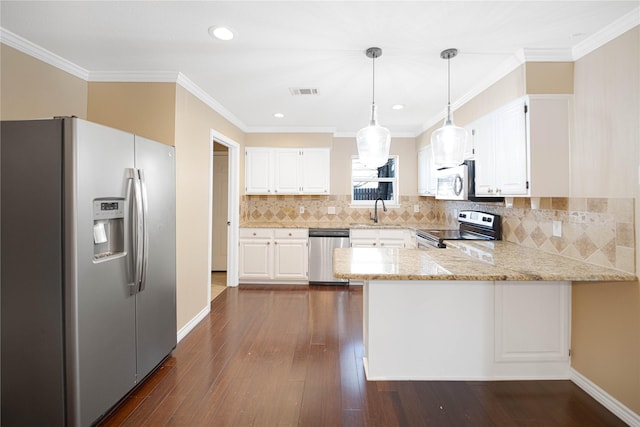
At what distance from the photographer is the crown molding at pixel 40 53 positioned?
2172 millimetres

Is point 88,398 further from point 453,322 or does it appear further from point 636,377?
point 636,377

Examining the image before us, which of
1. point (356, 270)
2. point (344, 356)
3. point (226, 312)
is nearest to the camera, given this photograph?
point (356, 270)

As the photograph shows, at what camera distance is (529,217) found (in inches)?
113

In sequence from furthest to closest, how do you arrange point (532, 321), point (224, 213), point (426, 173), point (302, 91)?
1. point (224, 213)
2. point (426, 173)
3. point (302, 91)
4. point (532, 321)

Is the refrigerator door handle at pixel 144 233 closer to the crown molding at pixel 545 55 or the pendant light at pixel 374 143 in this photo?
the pendant light at pixel 374 143

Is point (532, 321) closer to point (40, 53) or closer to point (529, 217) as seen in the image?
point (529, 217)

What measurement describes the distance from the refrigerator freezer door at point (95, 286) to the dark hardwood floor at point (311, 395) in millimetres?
273

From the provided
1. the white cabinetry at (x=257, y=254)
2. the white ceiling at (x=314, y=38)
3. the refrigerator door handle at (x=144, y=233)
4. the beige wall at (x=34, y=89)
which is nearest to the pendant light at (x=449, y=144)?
the white ceiling at (x=314, y=38)

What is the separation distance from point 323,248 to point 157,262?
270 centimetres

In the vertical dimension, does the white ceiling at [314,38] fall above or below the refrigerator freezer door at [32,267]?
above

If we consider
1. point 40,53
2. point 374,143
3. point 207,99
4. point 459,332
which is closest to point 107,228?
point 40,53

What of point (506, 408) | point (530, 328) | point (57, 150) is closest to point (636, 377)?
point (530, 328)

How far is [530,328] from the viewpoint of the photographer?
7.44 ft

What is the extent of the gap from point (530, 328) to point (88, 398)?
9.12 ft
